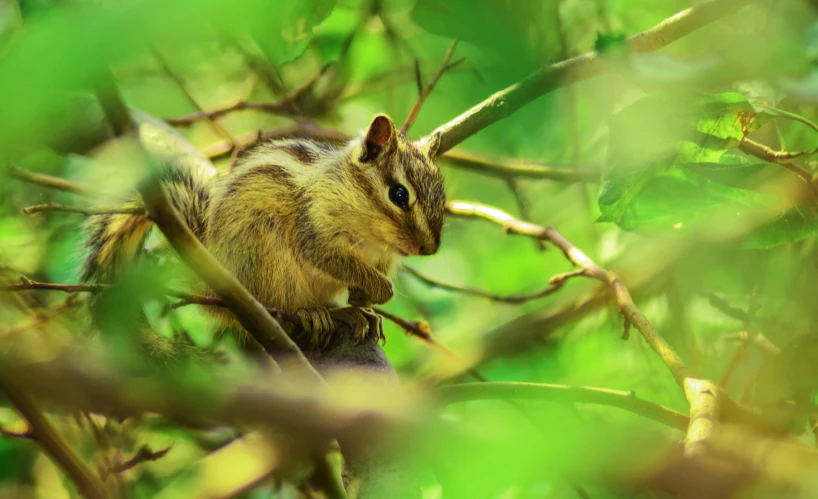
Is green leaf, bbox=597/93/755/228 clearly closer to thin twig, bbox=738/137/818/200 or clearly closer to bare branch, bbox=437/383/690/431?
thin twig, bbox=738/137/818/200

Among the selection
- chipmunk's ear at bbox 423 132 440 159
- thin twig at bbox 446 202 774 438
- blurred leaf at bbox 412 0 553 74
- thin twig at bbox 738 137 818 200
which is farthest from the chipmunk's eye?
blurred leaf at bbox 412 0 553 74

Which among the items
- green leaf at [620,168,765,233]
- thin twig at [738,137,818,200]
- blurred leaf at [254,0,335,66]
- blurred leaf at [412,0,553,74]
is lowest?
green leaf at [620,168,765,233]

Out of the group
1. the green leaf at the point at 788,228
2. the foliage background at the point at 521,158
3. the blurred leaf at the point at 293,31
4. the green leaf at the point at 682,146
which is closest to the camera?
the foliage background at the point at 521,158

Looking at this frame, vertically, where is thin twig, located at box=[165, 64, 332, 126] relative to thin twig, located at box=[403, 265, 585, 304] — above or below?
above

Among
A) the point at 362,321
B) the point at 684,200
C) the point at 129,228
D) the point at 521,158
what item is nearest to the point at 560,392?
the point at 684,200

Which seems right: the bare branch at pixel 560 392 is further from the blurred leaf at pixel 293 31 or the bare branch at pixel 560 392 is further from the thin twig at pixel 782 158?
the blurred leaf at pixel 293 31

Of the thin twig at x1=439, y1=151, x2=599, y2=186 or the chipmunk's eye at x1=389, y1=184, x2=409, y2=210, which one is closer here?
the chipmunk's eye at x1=389, y1=184, x2=409, y2=210

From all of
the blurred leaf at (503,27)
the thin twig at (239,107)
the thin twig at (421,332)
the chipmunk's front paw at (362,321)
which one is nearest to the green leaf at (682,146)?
the blurred leaf at (503,27)
